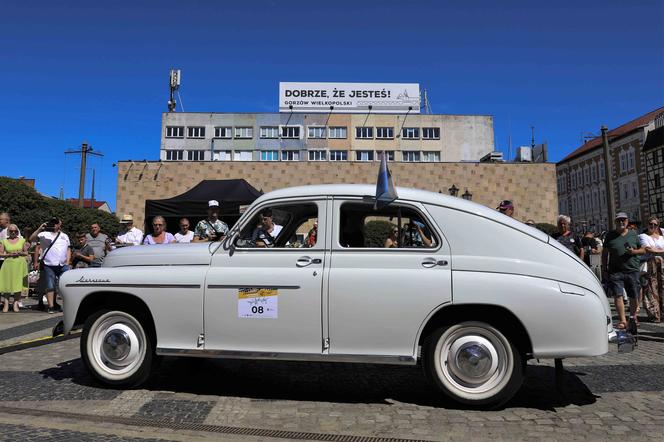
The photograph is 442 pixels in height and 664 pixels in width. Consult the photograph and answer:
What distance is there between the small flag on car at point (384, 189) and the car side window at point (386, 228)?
8 centimetres

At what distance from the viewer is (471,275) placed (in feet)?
13.4

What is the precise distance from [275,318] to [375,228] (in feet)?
3.90

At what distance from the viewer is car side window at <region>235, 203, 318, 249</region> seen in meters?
4.56

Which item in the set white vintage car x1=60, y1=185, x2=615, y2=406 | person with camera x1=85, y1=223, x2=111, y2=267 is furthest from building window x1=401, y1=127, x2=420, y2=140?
white vintage car x1=60, y1=185, x2=615, y2=406

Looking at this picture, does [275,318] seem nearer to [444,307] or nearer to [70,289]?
[444,307]

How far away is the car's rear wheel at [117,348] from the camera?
4672 millimetres

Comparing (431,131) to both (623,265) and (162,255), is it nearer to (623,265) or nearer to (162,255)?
(623,265)

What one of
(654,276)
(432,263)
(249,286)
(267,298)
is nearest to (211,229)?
(249,286)

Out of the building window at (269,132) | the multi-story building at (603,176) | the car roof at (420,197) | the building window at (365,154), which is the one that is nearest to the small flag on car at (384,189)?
Answer: the car roof at (420,197)

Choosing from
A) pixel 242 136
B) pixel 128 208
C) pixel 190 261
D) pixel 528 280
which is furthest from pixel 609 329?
pixel 242 136

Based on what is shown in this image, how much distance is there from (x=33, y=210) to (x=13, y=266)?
88.8 ft

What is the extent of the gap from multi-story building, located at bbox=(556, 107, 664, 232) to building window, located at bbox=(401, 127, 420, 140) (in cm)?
2186

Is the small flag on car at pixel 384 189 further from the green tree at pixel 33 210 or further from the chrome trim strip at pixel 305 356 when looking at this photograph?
the green tree at pixel 33 210

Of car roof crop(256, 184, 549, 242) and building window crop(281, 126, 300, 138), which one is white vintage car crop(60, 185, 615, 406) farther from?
building window crop(281, 126, 300, 138)
